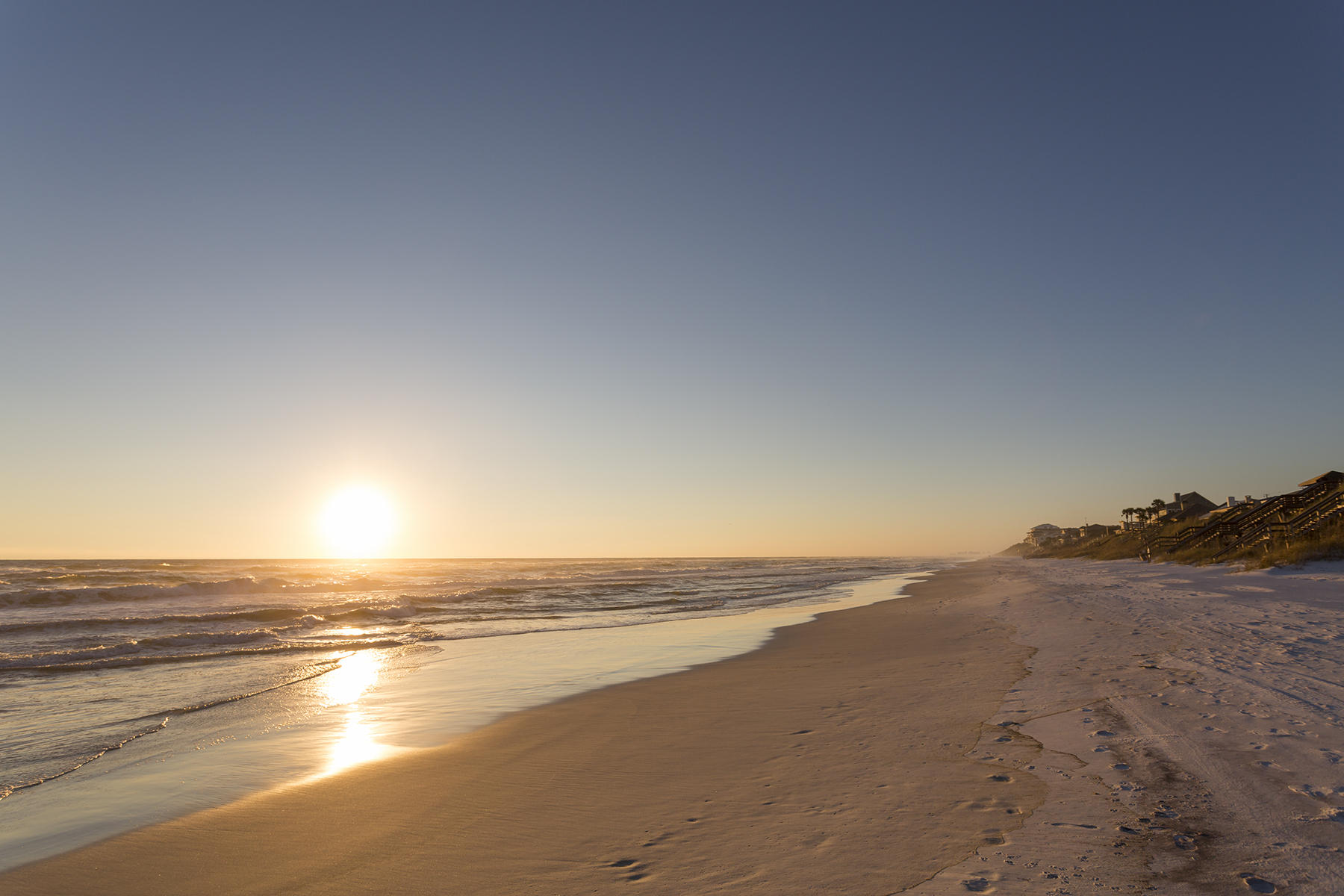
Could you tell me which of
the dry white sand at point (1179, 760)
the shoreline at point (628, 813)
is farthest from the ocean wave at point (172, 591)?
the dry white sand at point (1179, 760)

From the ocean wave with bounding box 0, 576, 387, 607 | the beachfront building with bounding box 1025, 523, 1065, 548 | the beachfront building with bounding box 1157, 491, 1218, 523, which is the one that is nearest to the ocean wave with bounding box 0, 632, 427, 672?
the ocean wave with bounding box 0, 576, 387, 607

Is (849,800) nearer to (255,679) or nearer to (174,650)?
(255,679)

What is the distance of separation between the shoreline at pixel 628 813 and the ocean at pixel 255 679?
2.83ft

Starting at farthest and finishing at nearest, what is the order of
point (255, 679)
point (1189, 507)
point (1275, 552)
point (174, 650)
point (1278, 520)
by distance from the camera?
point (1189, 507) < point (1278, 520) < point (1275, 552) < point (174, 650) < point (255, 679)

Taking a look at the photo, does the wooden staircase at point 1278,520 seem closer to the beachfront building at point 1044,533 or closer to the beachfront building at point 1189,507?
the beachfront building at point 1189,507

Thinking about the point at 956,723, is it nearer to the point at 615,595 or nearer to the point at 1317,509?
the point at 615,595

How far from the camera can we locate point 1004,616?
17.0 m

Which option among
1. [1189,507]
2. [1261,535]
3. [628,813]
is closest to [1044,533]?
[1189,507]

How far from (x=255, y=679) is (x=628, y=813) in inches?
387

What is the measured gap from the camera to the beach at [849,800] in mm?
3637

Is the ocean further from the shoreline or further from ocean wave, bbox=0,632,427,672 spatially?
the shoreline

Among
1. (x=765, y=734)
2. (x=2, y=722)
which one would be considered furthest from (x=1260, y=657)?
(x=2, y=722)

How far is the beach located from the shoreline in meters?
0.02

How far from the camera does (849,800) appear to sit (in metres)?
4.76
